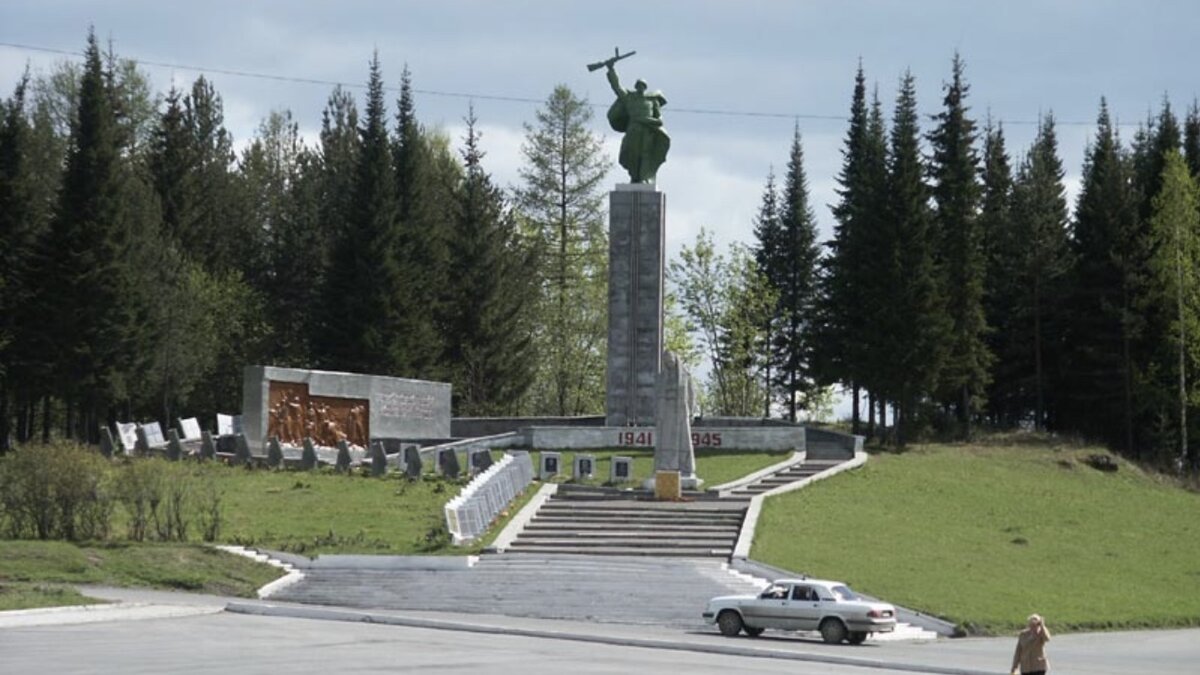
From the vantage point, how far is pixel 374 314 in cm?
6731

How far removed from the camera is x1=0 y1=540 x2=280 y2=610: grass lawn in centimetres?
3322

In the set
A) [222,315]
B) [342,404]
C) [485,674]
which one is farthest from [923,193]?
[485,674]

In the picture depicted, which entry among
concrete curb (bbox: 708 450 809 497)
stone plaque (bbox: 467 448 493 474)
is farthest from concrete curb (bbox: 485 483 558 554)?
concrete curb (bbox: 708 450 809 497)

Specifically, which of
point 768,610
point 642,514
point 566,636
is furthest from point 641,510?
point 566,636

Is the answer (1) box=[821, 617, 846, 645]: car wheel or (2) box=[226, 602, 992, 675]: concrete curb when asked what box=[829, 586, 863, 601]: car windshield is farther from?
(2) box=[226, 602, 992, 675]: concrete curb

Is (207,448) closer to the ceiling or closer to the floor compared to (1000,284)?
closer to the floor

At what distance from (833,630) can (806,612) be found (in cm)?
53

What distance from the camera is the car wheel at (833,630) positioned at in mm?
28688

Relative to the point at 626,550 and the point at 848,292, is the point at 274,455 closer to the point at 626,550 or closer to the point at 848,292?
the point at 626,550

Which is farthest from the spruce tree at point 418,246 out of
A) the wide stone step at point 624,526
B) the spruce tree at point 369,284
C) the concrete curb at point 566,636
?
the concrete curb at point 566,636

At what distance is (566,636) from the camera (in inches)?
1097

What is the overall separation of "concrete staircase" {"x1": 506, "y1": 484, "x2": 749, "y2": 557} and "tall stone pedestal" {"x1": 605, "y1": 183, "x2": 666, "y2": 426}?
12354mm

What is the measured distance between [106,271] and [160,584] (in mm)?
27871

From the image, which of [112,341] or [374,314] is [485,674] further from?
[374,314]
